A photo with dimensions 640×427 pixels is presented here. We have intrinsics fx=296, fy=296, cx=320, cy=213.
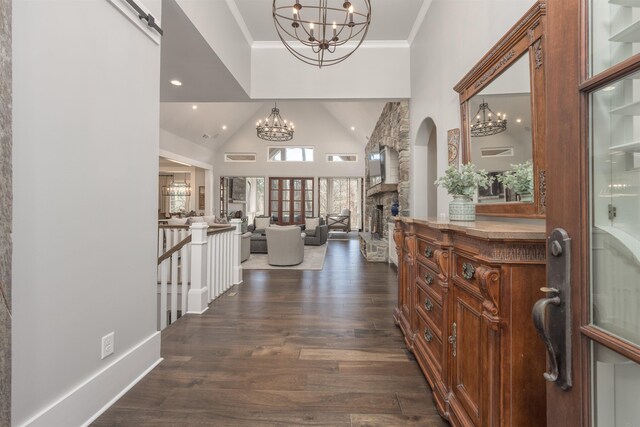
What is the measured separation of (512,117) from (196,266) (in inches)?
121

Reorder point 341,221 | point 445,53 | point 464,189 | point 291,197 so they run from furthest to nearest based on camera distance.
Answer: point 341,221 < point 291,197 < point 445,53 < point 464,189

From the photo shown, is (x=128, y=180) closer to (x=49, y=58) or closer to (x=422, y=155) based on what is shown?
(x=49, y=58)

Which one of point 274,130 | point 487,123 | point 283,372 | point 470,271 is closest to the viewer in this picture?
point 470,271

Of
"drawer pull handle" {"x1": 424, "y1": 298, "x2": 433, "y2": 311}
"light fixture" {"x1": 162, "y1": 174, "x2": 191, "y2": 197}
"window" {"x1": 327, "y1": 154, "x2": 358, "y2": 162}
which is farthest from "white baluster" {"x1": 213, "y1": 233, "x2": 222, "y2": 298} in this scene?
"light fixture" {"x1": 162, "y1": 174, "x2": 191, "y2": 197}

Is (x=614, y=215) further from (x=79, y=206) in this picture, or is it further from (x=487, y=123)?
(x=79, y=206)

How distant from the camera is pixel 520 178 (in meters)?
1.82

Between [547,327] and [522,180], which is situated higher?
[522,180]

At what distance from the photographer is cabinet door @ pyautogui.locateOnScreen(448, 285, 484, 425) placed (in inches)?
48.1

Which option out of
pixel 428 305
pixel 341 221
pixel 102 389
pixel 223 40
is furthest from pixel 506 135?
pixel 341 221

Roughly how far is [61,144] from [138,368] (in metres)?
1.45

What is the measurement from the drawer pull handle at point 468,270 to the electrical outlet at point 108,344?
1967mm

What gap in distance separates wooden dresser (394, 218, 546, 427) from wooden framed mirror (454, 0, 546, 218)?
0.60 meters

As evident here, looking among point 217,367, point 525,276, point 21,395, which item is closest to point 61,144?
point 21,395

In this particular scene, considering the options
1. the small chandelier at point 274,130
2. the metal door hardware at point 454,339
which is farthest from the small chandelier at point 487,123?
the small chandelier at point 274,130
